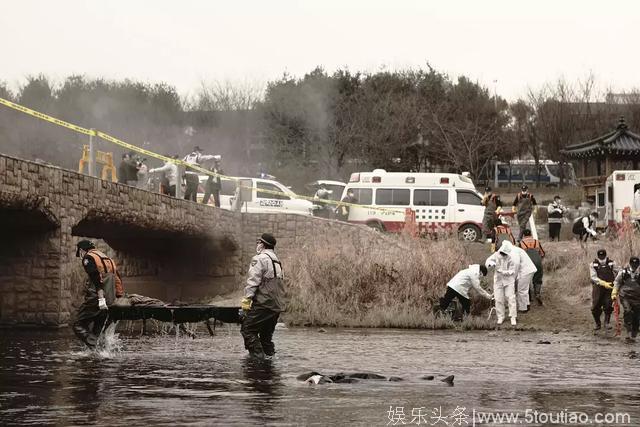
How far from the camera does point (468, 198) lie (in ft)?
129

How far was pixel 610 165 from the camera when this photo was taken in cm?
5328

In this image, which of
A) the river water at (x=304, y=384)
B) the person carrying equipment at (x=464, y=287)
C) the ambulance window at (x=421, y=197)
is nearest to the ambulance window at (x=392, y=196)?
the ambulance window at (x=421, y=197)

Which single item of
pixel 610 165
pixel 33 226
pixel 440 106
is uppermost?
pixel 440 106

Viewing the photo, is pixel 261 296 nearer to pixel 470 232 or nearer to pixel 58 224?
pixel 58 224

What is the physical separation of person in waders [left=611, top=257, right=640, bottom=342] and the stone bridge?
400 inches

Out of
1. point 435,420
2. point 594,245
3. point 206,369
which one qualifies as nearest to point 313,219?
point 594,245

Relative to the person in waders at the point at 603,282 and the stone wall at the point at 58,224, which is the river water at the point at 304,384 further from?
the person in waders at the point at 603,282

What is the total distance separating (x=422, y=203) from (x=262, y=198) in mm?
4890

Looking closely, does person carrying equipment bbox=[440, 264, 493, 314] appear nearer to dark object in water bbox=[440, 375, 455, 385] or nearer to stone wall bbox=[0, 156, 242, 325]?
stone wall bbox=[0, 156, 242, 325]

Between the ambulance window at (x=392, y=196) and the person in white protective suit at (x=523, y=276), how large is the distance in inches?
443

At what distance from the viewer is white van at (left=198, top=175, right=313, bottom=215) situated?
38.2 m

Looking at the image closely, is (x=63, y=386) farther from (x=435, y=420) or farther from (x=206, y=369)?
(x=435, y=420)

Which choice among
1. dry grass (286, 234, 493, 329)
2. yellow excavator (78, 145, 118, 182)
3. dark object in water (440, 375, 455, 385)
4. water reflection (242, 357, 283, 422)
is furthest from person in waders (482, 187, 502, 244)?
dark object in water (440, 375, 455, 385)

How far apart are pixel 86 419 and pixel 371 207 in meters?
28.0
